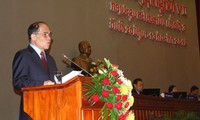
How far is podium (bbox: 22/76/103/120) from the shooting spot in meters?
2.67

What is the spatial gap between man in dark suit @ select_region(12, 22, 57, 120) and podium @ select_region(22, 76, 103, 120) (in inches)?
4.9

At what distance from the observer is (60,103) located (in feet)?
8.92

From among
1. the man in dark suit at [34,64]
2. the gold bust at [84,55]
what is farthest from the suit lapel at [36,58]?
the gold bust at [84,55]

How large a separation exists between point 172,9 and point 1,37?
582 centimetres

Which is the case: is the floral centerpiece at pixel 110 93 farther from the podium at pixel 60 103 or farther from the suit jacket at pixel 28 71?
the suit jacket at pixel 28 71

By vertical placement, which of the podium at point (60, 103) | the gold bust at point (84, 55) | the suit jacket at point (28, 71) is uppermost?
the gold bust at point (84, 55)

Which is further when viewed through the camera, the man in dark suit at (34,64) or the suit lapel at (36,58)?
the suit lapel at (36,58)

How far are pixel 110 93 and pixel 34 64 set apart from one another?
719 mm

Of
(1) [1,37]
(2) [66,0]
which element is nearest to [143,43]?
(2) [66,0]

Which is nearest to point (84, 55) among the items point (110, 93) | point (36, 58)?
point (36, 58)

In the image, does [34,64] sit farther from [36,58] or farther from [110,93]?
[110,93]

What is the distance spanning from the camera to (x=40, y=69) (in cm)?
321

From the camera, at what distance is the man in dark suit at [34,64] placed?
304 centimetres

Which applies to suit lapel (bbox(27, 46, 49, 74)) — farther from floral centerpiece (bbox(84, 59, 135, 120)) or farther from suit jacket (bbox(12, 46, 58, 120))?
floral centerpiece (bbox(84, 59, 135, 120))
